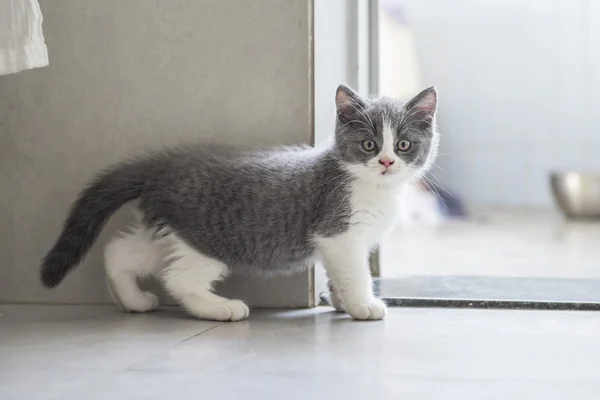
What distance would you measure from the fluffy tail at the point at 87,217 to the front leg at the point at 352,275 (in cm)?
49

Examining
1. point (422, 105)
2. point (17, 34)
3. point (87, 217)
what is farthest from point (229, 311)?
point (17, 34)

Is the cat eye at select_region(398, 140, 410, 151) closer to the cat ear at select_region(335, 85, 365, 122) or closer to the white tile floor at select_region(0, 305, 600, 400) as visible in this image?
the cat ear at select_region(335, 85, 365, 122)

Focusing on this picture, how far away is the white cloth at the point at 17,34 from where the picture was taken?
1707mm

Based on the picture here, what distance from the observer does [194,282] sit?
6.31 ft

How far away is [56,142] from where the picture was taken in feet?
7.22

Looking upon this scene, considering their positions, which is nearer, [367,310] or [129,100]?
[367,310]

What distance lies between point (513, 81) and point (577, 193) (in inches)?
35.2

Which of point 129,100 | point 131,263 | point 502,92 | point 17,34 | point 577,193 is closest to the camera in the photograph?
point 17,34

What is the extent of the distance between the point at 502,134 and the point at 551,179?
0.47m

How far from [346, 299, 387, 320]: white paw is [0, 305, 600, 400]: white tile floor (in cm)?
3

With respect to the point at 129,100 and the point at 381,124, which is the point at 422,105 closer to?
the point at 381,124

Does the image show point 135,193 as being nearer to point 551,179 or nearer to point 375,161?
point 375,161

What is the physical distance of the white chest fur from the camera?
6.25ft

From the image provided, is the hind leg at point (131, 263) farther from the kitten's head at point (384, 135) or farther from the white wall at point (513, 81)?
the white wall at point (513, 81)
